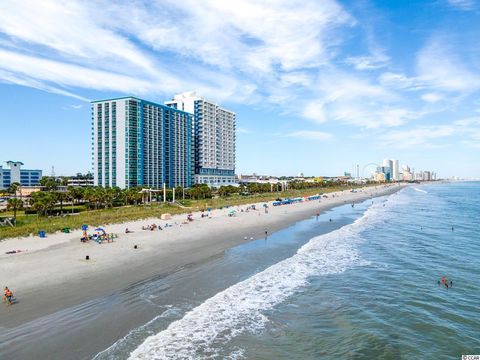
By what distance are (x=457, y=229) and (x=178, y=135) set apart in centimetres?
11155

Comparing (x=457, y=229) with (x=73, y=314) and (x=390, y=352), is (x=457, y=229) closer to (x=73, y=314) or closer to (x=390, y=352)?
(x=390, y=352)

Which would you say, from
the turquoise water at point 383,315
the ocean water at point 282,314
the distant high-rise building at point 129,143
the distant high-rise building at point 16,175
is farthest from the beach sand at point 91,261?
the distant high-rise building at point 16,175

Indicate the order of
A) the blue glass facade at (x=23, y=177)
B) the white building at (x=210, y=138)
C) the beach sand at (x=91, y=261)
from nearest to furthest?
the beach sand at (x=91, y=261) → the blue glass facade at (x=23, y=177) → the white building at (x=210, y=138)

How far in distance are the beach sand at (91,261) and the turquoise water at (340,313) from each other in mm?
7335

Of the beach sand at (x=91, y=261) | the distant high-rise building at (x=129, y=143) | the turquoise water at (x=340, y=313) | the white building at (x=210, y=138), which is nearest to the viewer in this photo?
the turquoise water at (x=340, y=313)

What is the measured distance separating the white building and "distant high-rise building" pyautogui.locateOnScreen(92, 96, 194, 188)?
86.6ft

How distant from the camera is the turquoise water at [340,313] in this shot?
15109 mm

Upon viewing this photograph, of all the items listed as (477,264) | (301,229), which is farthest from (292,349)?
(301,229)

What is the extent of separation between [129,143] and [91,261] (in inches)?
3642

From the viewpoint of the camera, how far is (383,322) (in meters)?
18.0

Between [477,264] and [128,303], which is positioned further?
[477,264]

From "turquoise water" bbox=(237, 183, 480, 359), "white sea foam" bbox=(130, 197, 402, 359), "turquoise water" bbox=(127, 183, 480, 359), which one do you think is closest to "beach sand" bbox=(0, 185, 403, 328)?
"white sea foam" bbox=(130, 197, 402, 359)

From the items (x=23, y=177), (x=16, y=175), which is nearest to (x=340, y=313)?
(x=16, y=175)

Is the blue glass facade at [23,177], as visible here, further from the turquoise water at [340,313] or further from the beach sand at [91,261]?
the turquoise water at [340,313]
